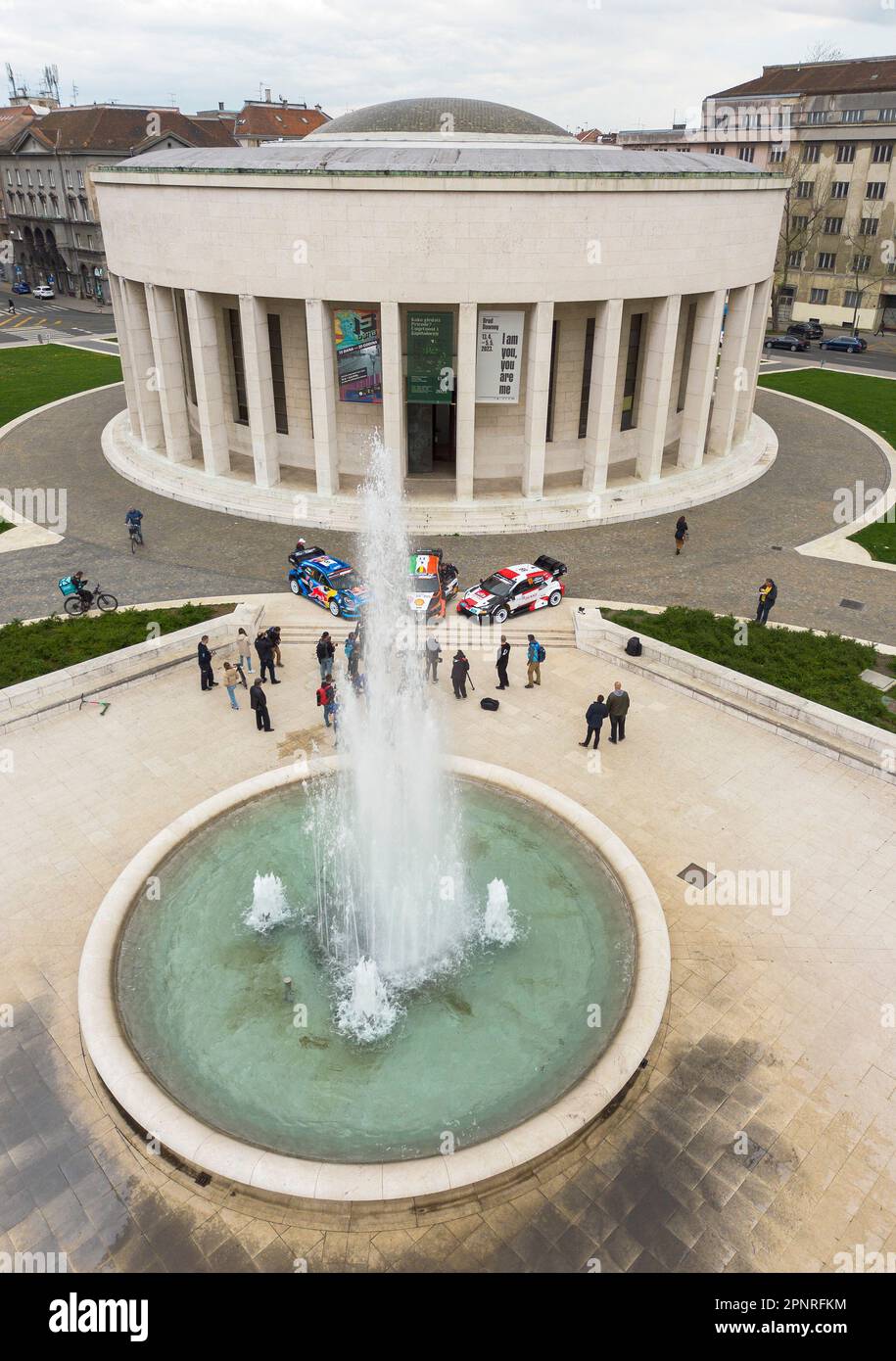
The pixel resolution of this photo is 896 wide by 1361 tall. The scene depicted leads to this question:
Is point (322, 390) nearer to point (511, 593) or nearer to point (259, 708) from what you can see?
point (511, 593)

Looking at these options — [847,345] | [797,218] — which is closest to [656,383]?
[847,345]

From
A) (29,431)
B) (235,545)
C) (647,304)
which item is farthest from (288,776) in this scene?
(29,431)

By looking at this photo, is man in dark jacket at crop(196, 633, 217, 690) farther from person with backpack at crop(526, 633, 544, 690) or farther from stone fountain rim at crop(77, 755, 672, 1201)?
person with backpack at crop(526, 633, 544, 690)

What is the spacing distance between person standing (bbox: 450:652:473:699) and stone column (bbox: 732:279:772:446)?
22532mm

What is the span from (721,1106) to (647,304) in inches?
1116

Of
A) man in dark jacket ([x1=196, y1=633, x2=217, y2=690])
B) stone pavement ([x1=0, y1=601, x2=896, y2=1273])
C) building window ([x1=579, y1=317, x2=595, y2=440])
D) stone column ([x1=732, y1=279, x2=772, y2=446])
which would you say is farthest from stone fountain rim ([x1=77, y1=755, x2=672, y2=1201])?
stone column ([x1=732, y1=279, x2=772, y2=446])

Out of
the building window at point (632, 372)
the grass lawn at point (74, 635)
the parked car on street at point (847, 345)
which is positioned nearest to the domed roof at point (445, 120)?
the building window at point (632, 372)

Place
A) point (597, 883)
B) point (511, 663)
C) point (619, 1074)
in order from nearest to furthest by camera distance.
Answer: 1. point (619, 1074)
2. point (597, 883)
3. point (511, 663)

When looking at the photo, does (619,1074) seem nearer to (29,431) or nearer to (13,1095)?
(13,1095)

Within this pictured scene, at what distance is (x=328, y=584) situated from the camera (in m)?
24.0

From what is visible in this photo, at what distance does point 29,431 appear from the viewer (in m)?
41.2

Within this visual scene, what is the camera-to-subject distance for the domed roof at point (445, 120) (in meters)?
32.4

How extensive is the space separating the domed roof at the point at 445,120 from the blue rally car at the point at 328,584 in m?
18.5

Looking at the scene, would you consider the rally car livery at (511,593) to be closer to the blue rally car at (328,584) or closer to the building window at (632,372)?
the blue rally car at (328,584)
